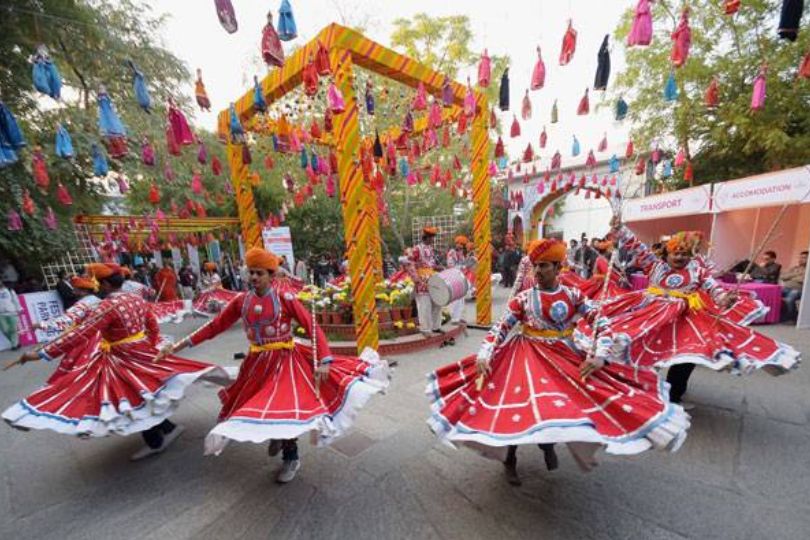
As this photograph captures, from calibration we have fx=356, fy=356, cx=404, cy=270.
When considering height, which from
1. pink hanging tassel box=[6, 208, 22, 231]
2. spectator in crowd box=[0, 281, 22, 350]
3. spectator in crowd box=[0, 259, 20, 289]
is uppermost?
pink hanging tassel box=[6, 208, 22, 231]

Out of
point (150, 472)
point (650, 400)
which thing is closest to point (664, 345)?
point (650, 400)

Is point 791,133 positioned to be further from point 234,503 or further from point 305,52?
point 234,503

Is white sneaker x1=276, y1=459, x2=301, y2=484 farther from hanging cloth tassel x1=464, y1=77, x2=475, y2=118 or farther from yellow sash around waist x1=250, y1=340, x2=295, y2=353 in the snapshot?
hanging cloth tassel x1=464, y1=77, x2=475, y2=118

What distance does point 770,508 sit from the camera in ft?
7.96

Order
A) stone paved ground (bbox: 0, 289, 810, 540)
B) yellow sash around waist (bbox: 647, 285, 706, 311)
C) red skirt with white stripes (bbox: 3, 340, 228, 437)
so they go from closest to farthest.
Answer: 1. stone paved ground (bbox: 0, 289, 810, 540)
2. red skirt with white stripes (bbox: 3, 340, 228, 437)
3. yellow sash around waist (bbox: 647, 285, 706, 311)

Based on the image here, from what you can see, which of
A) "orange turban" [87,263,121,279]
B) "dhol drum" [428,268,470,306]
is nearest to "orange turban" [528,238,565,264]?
"dhol drum" [428,268,470,306]

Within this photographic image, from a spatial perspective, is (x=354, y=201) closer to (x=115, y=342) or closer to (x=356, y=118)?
→ (x=356, y=118)

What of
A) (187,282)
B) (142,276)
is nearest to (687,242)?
(187,282)

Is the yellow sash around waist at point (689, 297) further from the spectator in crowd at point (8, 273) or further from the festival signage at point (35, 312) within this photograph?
the spectator in crowd at point (8, 273)

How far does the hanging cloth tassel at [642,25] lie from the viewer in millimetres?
3818

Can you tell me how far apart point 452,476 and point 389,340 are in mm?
3566

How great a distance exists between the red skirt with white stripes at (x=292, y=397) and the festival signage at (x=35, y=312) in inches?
361

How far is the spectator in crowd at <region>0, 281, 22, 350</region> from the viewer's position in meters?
7.95

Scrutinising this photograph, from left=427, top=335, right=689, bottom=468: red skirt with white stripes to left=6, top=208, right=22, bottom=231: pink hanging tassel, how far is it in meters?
10.1
